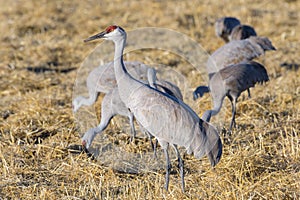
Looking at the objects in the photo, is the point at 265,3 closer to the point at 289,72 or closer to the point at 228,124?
the point at 289,72

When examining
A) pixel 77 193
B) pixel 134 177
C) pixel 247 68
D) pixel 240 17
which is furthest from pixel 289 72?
pixel 77 193

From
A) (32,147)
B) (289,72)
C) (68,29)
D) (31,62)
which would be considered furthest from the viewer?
(68,29)

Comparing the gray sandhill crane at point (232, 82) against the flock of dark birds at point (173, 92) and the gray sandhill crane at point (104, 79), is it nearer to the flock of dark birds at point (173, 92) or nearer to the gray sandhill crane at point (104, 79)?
the flock of dark birds at point (173, 92)

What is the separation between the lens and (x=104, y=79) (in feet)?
18.8

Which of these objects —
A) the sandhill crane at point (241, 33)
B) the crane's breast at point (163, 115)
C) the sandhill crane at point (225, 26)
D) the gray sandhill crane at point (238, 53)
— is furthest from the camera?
the sandhill crane at point (225, 26)

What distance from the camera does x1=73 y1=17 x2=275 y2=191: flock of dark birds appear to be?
4047 millimetres

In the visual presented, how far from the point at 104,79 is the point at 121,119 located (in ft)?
1.39

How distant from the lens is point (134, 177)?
14.5 ft

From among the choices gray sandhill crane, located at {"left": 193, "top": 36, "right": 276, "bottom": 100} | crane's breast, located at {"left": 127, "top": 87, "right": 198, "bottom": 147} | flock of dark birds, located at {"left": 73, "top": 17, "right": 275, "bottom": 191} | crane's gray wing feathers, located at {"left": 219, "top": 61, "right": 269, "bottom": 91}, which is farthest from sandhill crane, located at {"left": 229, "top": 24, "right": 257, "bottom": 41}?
crane's breast, located at {"left": 127, "top": 87, "right": 198, "bottom": 147}

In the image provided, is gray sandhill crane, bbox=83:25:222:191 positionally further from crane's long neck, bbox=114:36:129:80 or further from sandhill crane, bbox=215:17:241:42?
sandhill crane, bbox=215:17:241:42

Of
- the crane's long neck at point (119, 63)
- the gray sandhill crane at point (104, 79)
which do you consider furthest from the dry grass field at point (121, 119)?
the crane's long neck at point (119, 63)

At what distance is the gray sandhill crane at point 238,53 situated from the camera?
598 centimetres

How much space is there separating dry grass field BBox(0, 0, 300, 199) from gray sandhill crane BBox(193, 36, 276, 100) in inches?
13.9

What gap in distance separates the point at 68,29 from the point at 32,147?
3941 millimetres
